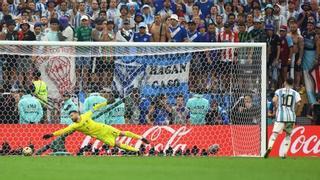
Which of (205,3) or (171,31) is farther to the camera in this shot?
(205,3)

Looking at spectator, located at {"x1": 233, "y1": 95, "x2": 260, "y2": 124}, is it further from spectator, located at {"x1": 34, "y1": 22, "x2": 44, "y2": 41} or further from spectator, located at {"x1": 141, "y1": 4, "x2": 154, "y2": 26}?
spectator, located at {"x1": 34, "y1": 22, "x2": 44, "y2": 41}

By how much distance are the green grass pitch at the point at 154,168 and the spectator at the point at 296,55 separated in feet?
21.5

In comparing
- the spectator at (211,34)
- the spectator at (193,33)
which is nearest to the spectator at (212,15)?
the spectator at (211,34)

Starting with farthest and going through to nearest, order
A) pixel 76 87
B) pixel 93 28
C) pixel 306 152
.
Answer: pixel 93 28
pixel 306 152
pixel 76 87

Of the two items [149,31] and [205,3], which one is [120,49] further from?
[205,3]

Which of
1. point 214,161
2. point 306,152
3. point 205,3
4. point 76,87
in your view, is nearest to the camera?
point 214,161

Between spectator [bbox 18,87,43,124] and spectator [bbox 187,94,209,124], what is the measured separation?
342cm

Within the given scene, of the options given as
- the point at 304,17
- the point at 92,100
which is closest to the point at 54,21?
the point at 92,100

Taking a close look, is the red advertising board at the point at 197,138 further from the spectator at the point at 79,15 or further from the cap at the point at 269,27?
the cap at the point at 269,27

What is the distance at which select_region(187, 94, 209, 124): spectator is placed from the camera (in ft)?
72.0

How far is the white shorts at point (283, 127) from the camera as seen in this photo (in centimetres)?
2147

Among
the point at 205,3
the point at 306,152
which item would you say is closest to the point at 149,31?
the point at 205,3

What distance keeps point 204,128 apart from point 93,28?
15.0 ft

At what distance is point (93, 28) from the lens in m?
24.9
